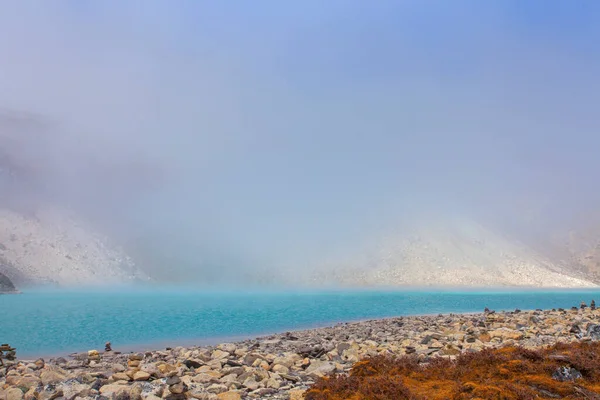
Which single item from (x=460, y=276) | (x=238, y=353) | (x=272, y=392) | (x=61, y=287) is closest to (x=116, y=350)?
(x=238, y=353)

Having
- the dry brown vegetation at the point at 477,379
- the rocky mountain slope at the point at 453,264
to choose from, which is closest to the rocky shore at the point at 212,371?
the dry brown vegetation at the point at 477,379

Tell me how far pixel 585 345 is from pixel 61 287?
11277 cm

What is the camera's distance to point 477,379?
915cm

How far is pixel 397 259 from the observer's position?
124500mm

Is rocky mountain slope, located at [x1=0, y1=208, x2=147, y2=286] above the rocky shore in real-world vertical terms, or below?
above

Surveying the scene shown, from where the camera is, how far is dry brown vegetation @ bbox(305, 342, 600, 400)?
7.97 m

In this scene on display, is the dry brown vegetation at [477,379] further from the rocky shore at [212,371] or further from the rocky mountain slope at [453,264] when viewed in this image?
the rocky mountain slope at [453,264]

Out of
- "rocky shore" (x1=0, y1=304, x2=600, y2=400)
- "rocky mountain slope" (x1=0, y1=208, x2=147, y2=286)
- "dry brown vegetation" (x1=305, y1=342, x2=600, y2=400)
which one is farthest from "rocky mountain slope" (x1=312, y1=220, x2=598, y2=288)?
"dry brown vegetation" (x1=305, y1=342, x2=600, y2=400)

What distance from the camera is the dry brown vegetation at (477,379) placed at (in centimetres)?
Answer: 797

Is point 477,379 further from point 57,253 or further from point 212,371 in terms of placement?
point 57,253

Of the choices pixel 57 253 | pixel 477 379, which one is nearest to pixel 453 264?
pixel 57 253

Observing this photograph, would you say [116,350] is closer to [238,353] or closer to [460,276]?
[238,353]

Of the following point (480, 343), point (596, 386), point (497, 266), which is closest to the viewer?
point (596, 386)

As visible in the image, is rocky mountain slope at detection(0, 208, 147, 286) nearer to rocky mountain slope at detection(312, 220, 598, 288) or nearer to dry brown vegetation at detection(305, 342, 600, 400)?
rocky mountain slope at detection(312, 220, 598, 288)
